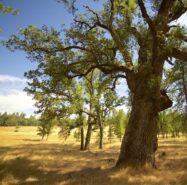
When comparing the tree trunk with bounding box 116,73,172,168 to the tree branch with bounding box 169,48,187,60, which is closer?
the tree trunk with bounding box 116,73,172,168

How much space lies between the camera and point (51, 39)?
1584 cm

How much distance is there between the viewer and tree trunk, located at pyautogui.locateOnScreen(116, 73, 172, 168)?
43.5ft

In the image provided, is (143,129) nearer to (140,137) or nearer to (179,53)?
(140,137)

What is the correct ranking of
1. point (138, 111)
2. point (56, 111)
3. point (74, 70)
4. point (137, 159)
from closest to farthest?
point (137, 159) → point (138, 111) → point (74, 70) → point (56, 111)

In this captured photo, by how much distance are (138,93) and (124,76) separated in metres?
1.75

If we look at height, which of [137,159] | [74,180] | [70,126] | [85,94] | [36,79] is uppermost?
[85,94]

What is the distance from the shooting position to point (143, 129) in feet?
44.7

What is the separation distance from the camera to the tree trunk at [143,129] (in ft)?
43.5

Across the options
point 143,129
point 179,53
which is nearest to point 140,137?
point 143,129

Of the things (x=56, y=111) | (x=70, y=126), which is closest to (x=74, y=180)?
(x=56, y=111)

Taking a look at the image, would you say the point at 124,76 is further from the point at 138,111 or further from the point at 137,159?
the point at 137,159

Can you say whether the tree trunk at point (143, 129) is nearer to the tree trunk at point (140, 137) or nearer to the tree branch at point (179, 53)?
the tree trunk at point (140, 137)

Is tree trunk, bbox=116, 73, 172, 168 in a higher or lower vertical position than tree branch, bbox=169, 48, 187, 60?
lower

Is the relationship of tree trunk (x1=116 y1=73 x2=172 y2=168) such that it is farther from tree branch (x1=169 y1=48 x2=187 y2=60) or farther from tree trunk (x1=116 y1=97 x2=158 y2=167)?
tree branch (x1=169 y1=48 x2=187 y2=60)
